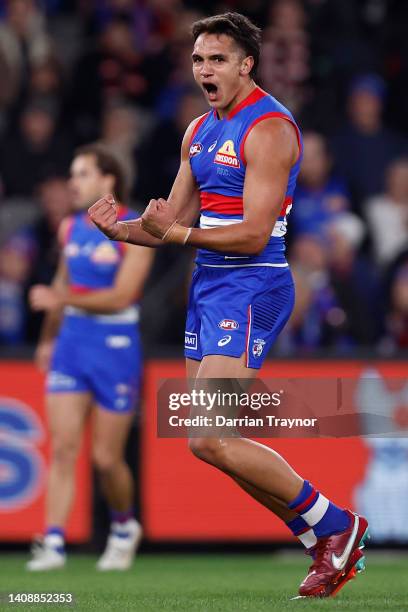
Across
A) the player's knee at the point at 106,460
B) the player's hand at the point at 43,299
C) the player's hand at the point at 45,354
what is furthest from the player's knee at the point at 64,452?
the player's hand at the point at 43,299

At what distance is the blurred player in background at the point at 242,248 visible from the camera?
6301mm

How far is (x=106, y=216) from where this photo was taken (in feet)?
20.7

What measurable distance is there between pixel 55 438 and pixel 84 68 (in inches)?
219

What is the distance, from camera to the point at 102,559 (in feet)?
29.9

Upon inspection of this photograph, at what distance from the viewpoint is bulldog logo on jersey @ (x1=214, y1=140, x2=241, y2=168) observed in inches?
254

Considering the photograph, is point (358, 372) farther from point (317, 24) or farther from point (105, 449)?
point (317, 24)

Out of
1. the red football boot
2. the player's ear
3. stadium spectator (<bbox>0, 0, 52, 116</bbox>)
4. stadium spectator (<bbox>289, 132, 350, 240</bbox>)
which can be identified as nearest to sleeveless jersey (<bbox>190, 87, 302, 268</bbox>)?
the player's ear

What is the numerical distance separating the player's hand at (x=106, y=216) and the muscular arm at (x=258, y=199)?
1.14 ft

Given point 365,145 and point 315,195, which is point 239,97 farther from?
point 365,145

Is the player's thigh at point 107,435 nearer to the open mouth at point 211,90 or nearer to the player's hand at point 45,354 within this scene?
the player's hand at point 45,354

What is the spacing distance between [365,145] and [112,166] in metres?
4.43
